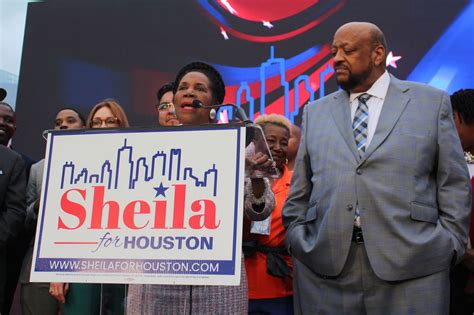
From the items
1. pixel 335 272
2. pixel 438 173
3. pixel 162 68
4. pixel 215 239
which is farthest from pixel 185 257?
pixel 162 68

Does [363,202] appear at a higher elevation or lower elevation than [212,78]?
lower

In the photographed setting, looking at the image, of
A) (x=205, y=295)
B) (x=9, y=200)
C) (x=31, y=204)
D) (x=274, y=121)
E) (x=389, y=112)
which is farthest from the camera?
(x=31, y=204)

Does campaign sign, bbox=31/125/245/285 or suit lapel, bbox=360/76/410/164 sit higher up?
suit lapel, bbox=360/76/410/164

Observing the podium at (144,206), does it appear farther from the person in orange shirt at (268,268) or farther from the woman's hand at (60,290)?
the woman's hand at (60,290)

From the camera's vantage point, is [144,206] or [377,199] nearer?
[144,206]

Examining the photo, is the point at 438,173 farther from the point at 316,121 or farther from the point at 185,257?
the point at 185,257

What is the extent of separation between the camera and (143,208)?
1.62 m

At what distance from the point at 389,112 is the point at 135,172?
1060 mm

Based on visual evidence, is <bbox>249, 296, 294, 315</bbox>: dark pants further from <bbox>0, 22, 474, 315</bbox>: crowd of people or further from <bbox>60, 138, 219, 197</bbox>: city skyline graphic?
<bbox>60, 138, 219, 197</bbox>: city skyline graphic

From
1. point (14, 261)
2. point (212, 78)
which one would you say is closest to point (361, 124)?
point (212, 78)

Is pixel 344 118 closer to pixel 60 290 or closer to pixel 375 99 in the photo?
pixel 375 99

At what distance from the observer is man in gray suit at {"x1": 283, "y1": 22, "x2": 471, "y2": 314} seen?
195 cm

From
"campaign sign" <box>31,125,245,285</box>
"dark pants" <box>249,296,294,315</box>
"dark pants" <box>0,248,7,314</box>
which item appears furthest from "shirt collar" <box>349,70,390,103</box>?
"dark pants" <box>0,248,7,314</box>

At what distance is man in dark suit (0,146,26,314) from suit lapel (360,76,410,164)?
6.35 feet
